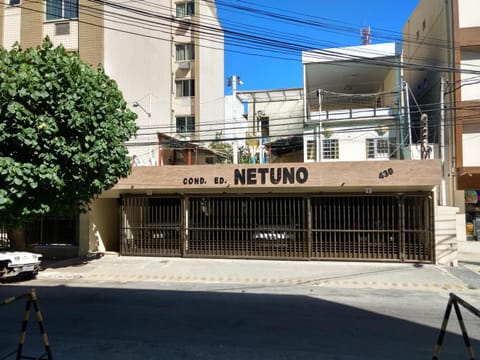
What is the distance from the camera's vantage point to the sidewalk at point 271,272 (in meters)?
10.5

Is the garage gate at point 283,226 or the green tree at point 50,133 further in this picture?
the garage gate at point 283,226

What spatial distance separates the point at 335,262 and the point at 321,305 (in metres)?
6.33

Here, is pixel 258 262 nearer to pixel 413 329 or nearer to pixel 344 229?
pixel 344 229

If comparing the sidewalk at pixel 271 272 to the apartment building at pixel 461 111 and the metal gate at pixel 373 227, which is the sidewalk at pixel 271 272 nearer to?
the metal gate at pixel 373 227

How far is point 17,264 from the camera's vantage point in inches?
410

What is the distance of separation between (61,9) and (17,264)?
1379cm

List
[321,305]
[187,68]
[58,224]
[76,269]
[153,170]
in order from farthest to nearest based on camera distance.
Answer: [187,68] → [58,224] → [153,170] → [76,269] → [321,305]

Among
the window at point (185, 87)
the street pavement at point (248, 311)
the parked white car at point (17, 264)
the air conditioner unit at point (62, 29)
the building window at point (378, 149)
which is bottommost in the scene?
the street pavement at point (248, 311)

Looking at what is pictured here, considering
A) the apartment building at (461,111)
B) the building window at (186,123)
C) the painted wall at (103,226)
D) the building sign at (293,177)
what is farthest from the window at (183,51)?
the apartment building at (461,111)

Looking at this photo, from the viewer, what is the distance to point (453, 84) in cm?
1852

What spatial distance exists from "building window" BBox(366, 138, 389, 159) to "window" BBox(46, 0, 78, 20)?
16.1 m

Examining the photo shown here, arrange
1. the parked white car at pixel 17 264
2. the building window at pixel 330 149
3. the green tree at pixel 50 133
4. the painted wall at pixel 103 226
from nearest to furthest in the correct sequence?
the green tree at pixel 50 133, the parked white car at pixel 17 264, the painted wall at pixel 103 226, the building window at pixel 330 149

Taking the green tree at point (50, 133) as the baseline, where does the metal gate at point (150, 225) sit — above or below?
below

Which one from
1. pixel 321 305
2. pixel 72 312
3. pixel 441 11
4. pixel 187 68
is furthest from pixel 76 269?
pixel 441 11
